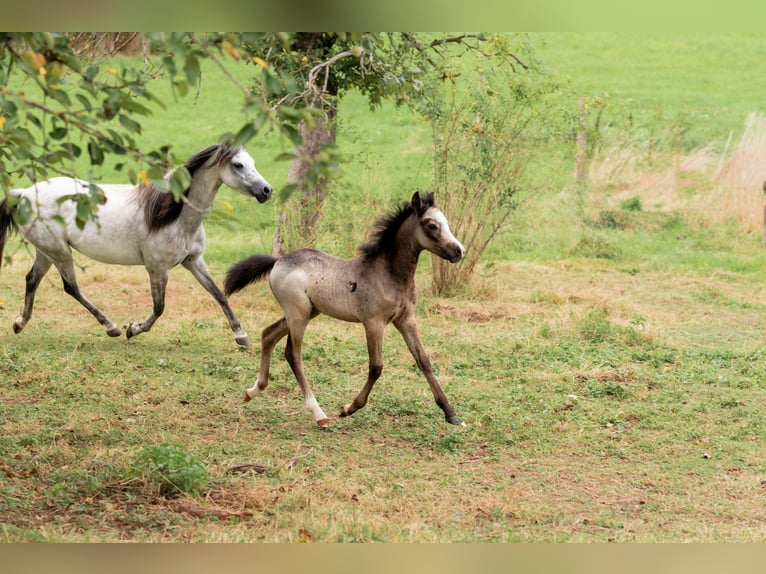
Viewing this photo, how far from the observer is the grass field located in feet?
16.6

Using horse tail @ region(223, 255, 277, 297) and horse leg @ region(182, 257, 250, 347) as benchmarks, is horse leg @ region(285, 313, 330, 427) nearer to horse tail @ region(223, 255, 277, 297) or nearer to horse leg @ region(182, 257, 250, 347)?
horse tail @ region(223, 255, 277, 297)

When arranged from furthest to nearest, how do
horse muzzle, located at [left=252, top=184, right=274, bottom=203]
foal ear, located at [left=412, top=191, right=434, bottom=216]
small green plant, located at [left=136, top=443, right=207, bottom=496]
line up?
1. horse muzzle, located at [left=252, top=184, right=274, bottom=203]
2. foal ear, located at [left=412, top=191, right=434, bottom=216]
3. small green plant, located at [left=136, top=443, right=207, bottom=496]

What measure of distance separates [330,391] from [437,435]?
4.15ft

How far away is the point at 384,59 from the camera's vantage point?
8.53 meters

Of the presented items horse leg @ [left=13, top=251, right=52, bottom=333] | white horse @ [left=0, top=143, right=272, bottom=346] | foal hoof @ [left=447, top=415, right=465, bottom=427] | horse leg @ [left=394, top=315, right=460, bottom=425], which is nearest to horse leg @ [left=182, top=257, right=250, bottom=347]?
white horse @ [left=0, top=143, right=272, bottom=346]

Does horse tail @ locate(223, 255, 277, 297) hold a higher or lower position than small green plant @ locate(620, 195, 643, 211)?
higher

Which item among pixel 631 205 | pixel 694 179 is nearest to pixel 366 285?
pixel 631 205

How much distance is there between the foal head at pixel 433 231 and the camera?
242 inches

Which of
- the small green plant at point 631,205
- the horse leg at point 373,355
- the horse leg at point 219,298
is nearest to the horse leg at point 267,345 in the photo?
the horse leg at point 373,355

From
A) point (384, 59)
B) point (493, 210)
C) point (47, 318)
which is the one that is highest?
point (384, 59)

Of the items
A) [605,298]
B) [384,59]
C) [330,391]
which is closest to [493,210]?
[605,298]

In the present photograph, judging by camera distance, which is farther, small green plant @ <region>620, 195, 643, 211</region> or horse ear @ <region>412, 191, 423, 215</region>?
small green plant @ <region>620, 195, 643, 211</region>

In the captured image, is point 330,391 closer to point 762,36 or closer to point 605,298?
point 605,298

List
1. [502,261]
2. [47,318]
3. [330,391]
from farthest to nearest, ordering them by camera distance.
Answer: [502,261]
[47,318]
[330,391]
